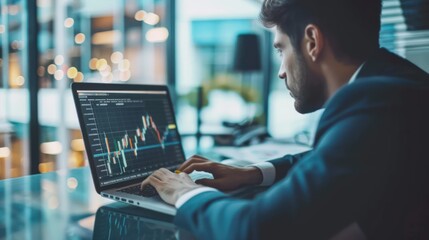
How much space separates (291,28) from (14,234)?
772 mm

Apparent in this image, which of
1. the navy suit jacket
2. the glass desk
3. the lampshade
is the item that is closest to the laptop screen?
the glass desk

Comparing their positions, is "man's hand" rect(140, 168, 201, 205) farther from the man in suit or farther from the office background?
the office background

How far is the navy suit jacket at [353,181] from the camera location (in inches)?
23.8

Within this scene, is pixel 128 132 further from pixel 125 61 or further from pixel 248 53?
pixel 125 61

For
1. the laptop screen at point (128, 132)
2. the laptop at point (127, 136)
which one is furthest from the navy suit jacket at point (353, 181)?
the laptop screen at point (128, 132)

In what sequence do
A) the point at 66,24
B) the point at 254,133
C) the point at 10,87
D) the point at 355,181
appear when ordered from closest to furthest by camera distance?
the point at 355,181 < the point at 254,133 < the point at 10,87 < the point at 66,24

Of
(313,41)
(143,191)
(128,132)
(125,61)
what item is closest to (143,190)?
(143,191)

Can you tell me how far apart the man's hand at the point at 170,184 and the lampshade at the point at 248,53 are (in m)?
3.22

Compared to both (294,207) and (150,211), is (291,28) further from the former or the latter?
(150,211)

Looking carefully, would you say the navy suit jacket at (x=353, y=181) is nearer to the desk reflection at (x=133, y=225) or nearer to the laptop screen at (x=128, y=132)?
the desk reflection at (x=133, y=225)

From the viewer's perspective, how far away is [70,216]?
0.99 m

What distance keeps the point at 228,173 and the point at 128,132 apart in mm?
374

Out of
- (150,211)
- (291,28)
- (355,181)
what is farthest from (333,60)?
(150,211)

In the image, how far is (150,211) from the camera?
3.23ft
